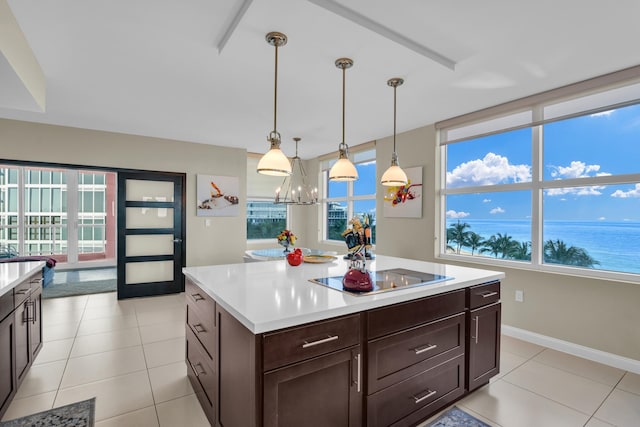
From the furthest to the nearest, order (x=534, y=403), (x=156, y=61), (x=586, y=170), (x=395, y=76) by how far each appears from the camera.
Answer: (x=586, y=170), (x=395, y=76), (x=156, y=61), (x=534, y=403)

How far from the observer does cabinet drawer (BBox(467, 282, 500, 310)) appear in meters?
2.09

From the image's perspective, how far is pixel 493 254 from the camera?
3.69 meters

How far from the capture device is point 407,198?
14.8 ft

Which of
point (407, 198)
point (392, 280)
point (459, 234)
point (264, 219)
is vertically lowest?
point (392, 280)

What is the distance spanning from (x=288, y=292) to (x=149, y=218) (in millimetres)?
4199

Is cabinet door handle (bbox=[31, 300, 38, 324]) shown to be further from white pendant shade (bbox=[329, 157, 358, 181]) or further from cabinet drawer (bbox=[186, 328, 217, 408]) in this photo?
white pendant shade (bbox=[329, 157, 358, 181])

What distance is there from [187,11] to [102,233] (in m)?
7.76

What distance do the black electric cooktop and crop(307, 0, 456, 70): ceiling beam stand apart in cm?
165

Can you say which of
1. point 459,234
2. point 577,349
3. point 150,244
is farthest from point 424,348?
point 150,244

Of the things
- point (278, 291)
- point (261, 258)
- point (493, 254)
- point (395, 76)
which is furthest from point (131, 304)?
point (493, 254)

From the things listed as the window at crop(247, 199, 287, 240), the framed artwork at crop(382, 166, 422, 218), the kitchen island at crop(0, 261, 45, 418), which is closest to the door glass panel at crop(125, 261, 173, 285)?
the window at crop(247, 199, 287, 240)

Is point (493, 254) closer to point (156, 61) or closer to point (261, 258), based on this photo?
point (261, 258)

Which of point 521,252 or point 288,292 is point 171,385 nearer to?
point 288,292

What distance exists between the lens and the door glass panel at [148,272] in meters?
4.84
